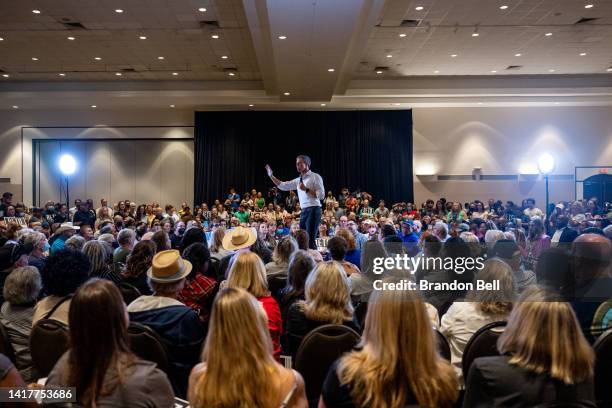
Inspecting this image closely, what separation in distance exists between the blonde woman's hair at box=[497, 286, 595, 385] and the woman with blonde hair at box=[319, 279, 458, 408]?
0.26 meters

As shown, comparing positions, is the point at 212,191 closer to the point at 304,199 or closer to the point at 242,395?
the point at 304,199

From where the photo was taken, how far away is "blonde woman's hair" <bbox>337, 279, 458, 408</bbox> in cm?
171

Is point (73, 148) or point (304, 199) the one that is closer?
point (304, 199)

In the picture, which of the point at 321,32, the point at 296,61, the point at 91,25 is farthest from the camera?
the point at 296,61

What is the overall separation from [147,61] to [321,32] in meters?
6.11

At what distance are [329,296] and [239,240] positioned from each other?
2.42m

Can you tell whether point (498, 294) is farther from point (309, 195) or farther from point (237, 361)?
point (309, 195)

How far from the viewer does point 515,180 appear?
60.6 feet

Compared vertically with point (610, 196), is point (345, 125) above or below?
above

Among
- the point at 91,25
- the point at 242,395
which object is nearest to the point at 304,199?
the point at 242,395

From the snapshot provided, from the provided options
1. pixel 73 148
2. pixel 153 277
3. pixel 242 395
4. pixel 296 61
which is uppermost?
pixel 296 61

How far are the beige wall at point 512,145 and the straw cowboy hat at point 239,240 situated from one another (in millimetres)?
14307

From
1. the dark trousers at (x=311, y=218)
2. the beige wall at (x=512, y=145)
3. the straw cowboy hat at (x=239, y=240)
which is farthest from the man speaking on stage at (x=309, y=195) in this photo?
the beige wall at (x=512, y=145)

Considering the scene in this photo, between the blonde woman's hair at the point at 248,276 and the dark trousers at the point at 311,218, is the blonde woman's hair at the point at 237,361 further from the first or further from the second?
the dark trousers at the point at 311,218
